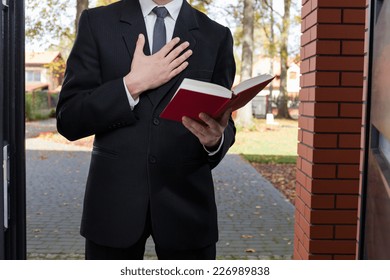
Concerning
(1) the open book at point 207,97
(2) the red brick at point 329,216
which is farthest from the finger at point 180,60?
(2) the red brick at point 329,216

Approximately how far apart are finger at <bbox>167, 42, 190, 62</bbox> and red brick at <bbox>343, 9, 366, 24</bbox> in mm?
1842

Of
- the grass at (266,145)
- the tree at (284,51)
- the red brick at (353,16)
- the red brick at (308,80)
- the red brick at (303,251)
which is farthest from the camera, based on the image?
the tree at (284,51)

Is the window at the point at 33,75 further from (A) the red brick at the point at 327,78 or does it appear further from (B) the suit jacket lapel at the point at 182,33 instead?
(B) the suit jacket lapel at the point at 182,33

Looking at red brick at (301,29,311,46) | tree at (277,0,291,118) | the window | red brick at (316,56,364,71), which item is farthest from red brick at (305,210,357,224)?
the window

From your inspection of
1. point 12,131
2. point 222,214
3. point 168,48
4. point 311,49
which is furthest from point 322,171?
point 222,214

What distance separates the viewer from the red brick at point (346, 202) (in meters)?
3.63

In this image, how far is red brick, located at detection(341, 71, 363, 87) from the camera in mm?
3574

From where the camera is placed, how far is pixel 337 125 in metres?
3.59

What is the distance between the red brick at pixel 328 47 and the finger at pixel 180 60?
67.5 inches

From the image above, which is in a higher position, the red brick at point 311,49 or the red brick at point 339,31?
the red brick at point 339,31

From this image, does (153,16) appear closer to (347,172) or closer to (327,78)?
(327,78)

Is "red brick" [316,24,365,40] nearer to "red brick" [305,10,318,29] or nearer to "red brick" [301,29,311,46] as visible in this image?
"red brick" [305,10,318,29]
